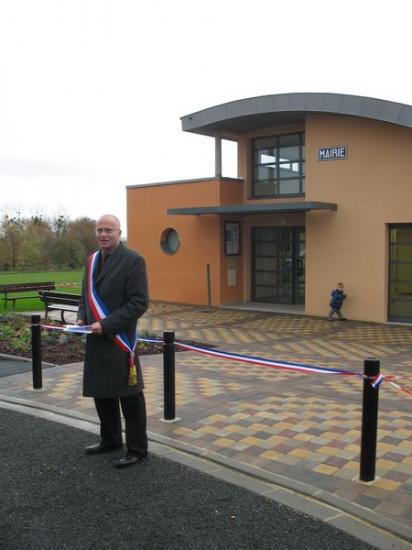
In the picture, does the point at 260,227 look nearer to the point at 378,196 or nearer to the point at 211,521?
the point at 378,196

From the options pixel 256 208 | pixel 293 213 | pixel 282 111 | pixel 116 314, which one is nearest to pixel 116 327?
pixel 116 314

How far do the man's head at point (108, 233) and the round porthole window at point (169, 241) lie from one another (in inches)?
543

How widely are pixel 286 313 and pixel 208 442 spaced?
10836 mm

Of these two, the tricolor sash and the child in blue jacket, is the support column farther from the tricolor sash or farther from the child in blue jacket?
the tricolor sash

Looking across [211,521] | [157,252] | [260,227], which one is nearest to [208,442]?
[211,521]

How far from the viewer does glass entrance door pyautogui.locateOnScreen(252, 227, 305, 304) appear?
55.3 ft

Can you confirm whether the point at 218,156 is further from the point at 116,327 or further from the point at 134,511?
the point at 134,511

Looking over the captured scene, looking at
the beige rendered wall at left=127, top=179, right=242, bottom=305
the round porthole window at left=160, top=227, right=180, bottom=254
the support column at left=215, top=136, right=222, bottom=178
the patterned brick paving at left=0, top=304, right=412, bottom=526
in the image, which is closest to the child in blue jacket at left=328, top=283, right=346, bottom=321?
the patterned brick paving at left=0, top=304, right=412, bottom=526

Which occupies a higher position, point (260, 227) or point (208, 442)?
point (260, 227)

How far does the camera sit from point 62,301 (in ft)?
43.0

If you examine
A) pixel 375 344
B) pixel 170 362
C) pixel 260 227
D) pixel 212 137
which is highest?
pixel 212 137

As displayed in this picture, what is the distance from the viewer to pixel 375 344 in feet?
36.2

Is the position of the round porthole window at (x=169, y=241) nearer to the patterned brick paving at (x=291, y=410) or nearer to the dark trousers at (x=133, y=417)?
the patterned brick paving at (x=291, y=410)

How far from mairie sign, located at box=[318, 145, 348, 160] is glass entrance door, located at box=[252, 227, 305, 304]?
243 cm
